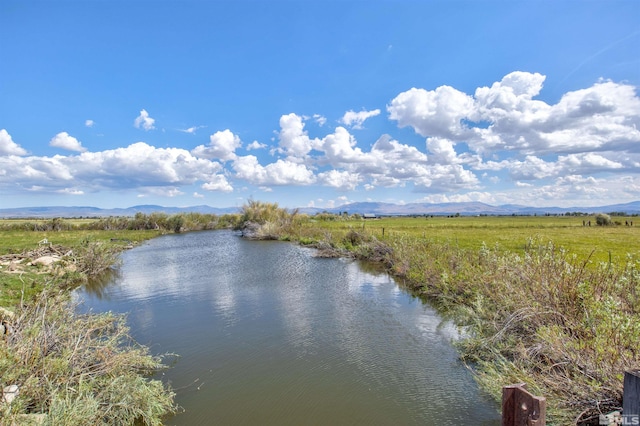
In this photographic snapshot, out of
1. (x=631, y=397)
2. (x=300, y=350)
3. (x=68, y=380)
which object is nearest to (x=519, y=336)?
(x=300, y=350)

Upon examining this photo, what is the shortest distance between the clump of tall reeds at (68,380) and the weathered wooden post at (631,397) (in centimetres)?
639

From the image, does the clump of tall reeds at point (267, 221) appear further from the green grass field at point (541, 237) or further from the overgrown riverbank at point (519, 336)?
the overgrown riverbank at point (519, 336)

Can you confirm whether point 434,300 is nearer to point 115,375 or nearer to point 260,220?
point 115,375

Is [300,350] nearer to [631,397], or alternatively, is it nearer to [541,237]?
[631,397]

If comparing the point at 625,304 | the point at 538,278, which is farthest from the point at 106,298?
the point at 625,304

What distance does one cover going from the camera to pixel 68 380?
5.40 meters

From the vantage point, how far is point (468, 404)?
6.53 meters

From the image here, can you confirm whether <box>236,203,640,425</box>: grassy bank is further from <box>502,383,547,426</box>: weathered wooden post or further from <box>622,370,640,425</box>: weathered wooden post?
<box>502,383,547,426</box>: weathered wooden post

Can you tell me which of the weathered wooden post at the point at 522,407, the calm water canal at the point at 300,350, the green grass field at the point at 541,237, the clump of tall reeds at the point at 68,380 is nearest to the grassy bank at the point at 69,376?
the clump of tall reeds at the point at 68,380

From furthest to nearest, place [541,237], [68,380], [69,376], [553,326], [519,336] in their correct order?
[541,237], [519,336], [553,326], [69,376], [68,380]

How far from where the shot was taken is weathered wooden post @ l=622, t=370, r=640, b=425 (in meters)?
2.56

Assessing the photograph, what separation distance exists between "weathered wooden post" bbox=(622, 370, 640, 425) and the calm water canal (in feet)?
13.2

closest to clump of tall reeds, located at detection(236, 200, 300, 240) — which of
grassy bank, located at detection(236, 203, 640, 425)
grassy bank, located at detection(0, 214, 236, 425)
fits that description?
grassy bank, located at detection(236, 203, 640, 425)

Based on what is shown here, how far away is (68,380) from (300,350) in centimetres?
534
